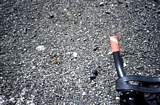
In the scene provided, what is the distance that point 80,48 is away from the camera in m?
2.07

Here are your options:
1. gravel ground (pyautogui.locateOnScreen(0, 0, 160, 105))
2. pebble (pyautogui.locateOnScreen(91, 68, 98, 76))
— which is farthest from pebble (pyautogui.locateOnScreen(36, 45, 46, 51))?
pebble (pyautogui.locateOnScreen(91, 68, 98, 76))

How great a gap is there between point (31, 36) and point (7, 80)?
1.96ft

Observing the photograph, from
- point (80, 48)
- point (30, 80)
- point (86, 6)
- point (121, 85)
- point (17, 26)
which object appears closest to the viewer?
point (121, 85)

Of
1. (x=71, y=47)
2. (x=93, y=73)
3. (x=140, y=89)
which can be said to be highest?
(x=140, y=89)

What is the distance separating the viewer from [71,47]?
2.08 metres

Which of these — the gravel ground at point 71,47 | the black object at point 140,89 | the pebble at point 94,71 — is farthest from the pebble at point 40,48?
the black object at point 140,89

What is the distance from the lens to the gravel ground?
1.78 metres

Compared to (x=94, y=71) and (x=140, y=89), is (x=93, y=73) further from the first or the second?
(x=140, y=89)

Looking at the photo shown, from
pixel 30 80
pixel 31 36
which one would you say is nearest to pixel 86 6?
pixel 31 36

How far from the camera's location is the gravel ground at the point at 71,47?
69.9 inches

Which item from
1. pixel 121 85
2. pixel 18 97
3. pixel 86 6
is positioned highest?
pixel 86 6

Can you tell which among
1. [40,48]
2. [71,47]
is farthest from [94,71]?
[40,48]

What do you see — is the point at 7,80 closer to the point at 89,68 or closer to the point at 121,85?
the point at 89,68

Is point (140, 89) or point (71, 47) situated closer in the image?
point (140, 89)
